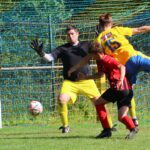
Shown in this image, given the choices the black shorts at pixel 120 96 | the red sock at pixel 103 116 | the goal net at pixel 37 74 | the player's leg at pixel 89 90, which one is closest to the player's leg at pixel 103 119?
the red sock at pixel 103 116

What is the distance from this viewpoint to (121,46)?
385 inches

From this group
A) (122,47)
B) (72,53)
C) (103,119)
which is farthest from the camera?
(72,53)

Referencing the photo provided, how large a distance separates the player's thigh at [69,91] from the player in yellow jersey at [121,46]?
1.14 metres

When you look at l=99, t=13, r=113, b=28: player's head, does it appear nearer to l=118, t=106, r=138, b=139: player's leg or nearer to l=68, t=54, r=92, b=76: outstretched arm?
l=68, t=54, r=92, b=76: outstretched arm

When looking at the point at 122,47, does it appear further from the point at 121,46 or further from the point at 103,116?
the point at 103,116

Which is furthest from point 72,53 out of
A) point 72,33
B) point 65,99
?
point 65,99

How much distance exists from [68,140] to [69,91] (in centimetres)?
145

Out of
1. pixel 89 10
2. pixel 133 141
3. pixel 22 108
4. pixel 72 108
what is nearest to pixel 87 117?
pixel 72 108

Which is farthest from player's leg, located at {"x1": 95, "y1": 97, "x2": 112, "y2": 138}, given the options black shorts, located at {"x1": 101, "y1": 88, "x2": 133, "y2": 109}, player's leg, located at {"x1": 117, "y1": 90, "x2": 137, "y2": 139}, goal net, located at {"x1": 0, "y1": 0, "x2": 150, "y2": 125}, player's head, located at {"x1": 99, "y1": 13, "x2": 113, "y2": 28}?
goal net, located at {"x1": 0, "y1": 0, "x2": 150, "y2": 125}

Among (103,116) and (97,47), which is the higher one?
(97,47)

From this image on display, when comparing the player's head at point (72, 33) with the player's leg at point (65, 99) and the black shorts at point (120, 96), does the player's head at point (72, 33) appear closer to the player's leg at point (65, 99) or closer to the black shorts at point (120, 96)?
the player's leg at point (65, 99)

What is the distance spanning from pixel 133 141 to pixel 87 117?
484cm

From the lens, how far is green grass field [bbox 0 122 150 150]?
848 cm

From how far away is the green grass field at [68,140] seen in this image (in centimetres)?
848
